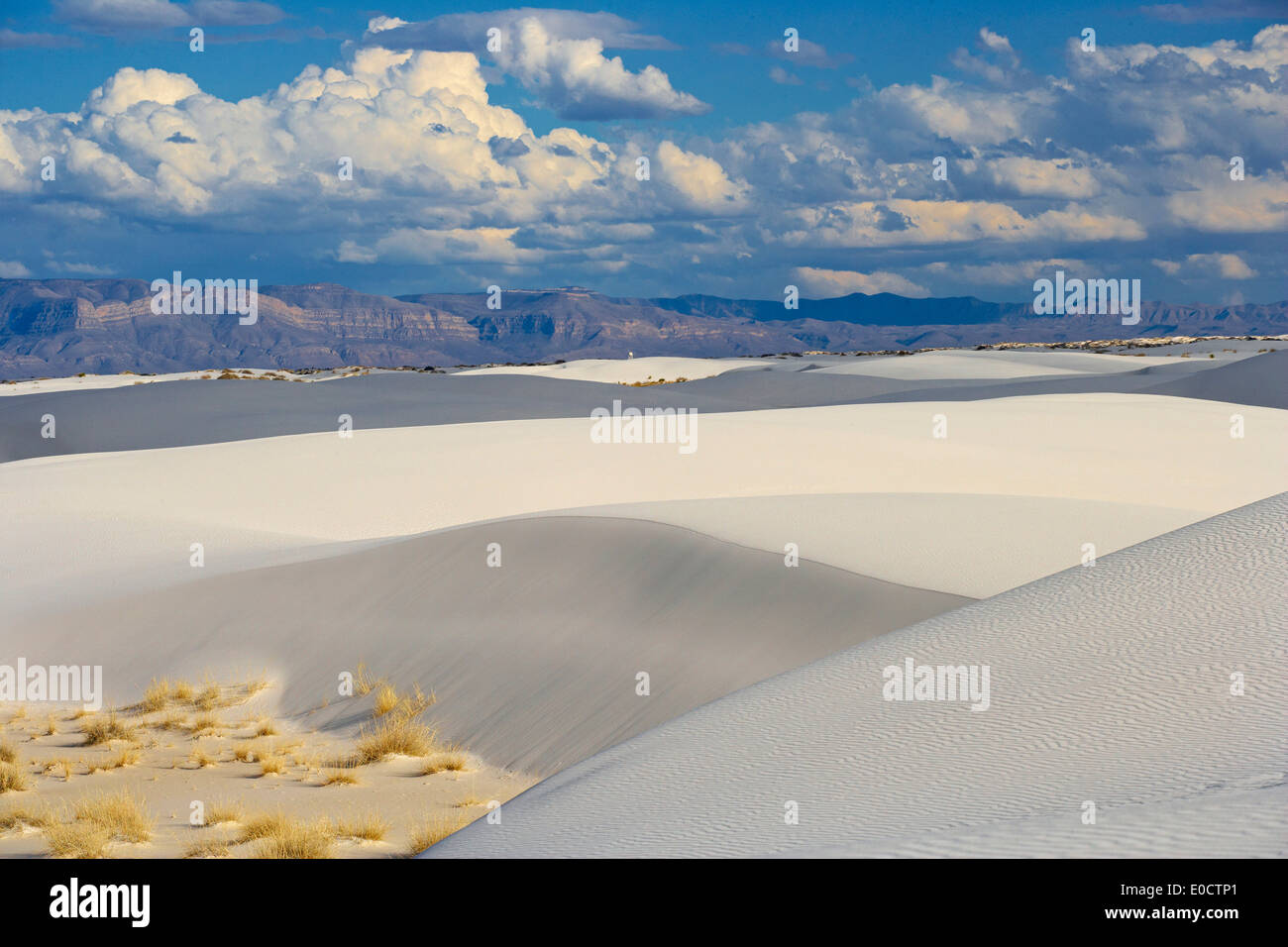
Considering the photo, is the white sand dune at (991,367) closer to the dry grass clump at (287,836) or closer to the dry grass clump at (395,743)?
the dry grass clump at (395,743)

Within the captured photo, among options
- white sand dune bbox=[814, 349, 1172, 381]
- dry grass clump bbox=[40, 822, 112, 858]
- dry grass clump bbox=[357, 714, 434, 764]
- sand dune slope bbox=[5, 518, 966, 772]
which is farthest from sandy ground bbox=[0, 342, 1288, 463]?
dry grass clump bbox=[40, 822, 112, 858]

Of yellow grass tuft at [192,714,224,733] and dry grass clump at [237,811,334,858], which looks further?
yellow grass tuft at [192,714,224,733]

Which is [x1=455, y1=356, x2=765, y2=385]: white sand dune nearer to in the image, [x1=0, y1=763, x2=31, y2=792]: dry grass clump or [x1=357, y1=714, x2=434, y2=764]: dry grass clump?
[x1=357, y1=714, x2=434, y2=764]: dry grass clump

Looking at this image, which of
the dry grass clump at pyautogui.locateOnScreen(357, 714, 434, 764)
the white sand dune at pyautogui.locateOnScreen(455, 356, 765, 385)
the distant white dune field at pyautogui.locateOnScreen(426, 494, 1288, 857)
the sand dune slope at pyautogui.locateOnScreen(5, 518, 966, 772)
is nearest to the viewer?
the distant white dune field at pyautogui.locateOnScreen(426, 494, 1288, 857)

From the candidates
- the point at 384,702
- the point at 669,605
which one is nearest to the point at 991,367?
the point at 669,605
